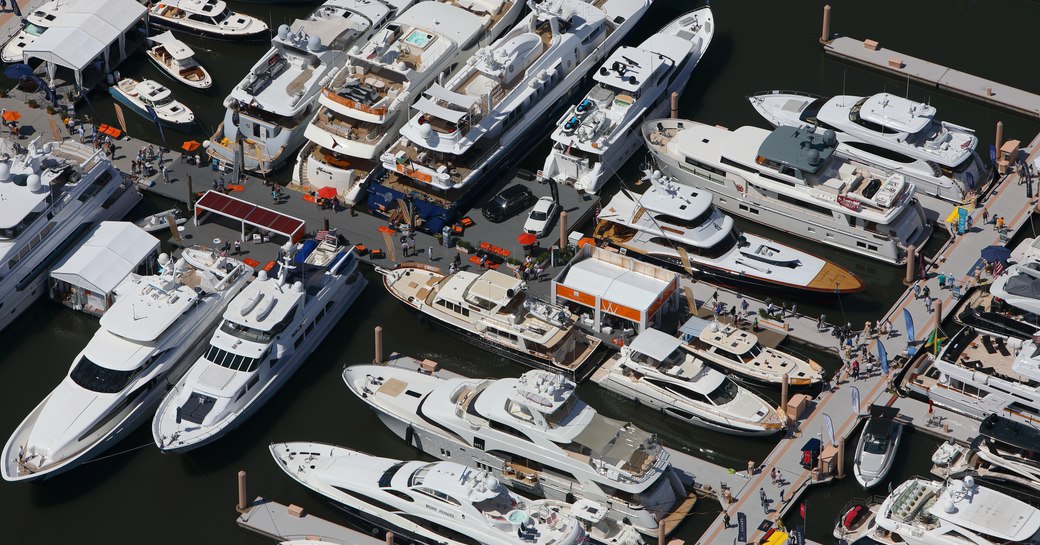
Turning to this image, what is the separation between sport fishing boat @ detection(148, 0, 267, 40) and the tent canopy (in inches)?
697

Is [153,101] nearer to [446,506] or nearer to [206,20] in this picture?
[206,20]

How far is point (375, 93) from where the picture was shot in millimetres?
92875

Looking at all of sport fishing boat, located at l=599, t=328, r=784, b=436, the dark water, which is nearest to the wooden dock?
the dark water

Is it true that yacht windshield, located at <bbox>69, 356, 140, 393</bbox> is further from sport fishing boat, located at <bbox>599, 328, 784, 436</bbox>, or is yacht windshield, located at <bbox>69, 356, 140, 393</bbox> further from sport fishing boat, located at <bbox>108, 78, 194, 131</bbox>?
sport fishing boat, located at <bbox>599, 328, 784, 436</bbox>

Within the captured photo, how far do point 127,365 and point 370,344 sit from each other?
10379 millimetres

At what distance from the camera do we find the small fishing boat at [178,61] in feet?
324

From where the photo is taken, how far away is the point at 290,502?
77562 millimetres

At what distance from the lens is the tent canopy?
85188 millimetres

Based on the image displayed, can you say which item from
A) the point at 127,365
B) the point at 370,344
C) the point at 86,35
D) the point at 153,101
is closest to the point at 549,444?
the point at 370,344

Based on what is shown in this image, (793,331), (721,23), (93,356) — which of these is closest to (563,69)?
(721,23)

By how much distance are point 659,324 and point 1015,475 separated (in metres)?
15.9

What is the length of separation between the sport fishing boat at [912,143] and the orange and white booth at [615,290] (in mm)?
12840

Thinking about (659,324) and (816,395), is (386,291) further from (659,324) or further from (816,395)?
(816,395)

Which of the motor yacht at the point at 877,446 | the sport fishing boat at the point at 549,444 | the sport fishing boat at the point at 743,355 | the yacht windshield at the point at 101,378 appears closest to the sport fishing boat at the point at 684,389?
the sport fishing boat at the point at 743,355
